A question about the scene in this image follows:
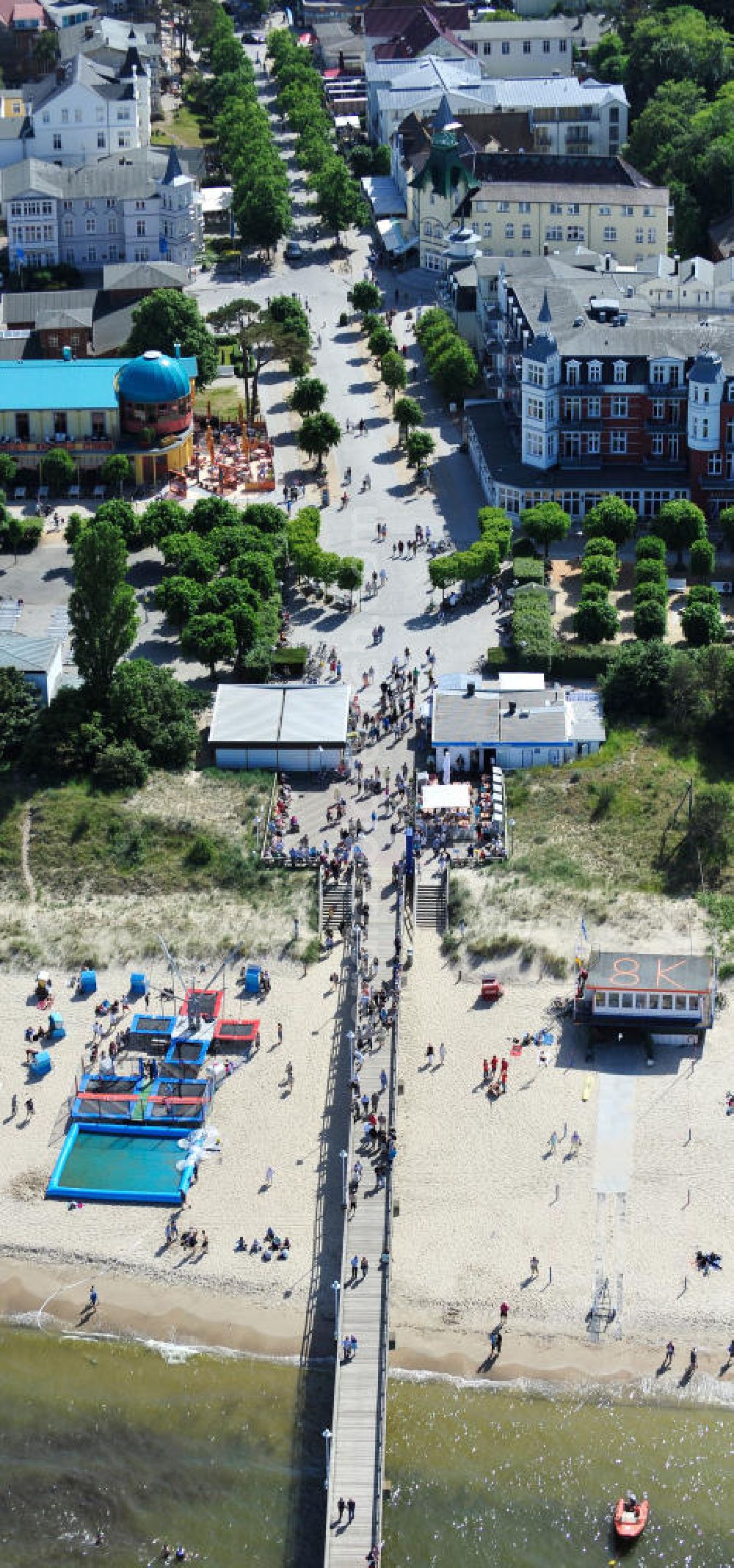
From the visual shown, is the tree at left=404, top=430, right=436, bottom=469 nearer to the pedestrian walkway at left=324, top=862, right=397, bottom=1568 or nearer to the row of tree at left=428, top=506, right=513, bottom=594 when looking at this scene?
the row of tree at left=428, top=506, right=513, bottom=594

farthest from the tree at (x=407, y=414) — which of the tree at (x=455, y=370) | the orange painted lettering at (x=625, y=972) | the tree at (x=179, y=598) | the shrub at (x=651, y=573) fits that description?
the orange painted lettering at (x=625, y=972)

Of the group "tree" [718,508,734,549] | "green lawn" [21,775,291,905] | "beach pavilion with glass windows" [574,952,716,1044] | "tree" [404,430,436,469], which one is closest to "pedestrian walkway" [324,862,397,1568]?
"beach pavilion with glass windows" [574,952,716,1044]

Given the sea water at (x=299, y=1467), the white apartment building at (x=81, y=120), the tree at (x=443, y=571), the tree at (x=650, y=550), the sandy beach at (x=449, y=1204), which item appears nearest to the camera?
the sea water at (x=299, y=1467)

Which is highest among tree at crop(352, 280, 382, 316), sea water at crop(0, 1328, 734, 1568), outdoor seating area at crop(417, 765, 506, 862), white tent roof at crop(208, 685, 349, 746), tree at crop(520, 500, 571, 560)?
tree at crop(352, 280, 382, 316)

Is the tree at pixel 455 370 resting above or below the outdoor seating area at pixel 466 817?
above

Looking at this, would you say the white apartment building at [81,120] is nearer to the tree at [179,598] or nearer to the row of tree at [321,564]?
the row of tree at [321,564]

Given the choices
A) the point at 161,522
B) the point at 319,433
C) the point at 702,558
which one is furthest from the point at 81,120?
the point at 702,558
